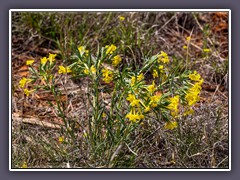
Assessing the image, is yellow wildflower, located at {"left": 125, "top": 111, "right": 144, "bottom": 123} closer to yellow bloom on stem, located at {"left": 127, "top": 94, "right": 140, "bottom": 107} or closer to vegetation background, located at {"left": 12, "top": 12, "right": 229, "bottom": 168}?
yellow bloom on stem, located at {"left": 127, "top": 94, "right": 140, "bottom": 107}

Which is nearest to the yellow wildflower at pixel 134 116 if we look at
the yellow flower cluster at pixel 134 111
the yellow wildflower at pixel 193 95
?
the yellow flower cluster at pixel 134 111

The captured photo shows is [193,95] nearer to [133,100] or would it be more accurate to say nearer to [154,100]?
[154,100]

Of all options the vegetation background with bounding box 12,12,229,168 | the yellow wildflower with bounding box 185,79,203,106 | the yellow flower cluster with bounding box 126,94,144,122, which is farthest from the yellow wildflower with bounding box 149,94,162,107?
the vegetation background with bounding box 12,12,229,168

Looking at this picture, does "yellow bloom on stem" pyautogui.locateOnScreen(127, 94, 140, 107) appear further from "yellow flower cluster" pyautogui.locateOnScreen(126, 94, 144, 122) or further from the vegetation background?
the vegetation background

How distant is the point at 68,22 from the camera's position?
471 cm

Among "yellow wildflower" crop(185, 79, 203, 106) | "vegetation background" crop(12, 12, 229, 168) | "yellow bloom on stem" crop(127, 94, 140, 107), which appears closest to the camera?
"yellow bloom on stem" crop(127, 94, 140, 107)

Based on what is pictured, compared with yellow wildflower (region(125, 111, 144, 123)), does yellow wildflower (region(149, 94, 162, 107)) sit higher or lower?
higher

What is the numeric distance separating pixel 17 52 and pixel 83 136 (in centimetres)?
144

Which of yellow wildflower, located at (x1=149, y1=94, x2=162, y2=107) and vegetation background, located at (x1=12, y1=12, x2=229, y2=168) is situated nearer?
yellow wildflower, located at (x1=149, y1=94, x2=162, y2=107)

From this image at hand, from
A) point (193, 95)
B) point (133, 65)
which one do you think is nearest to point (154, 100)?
point (193, 95)

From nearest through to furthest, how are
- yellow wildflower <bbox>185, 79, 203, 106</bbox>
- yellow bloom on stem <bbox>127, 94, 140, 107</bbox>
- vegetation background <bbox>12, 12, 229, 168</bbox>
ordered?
yellow bloom on stem <bbox>127, 94, 140, 107</bbox>
yellow wildflower <bbox>185, 79, 203, 106</bbox>
vegetation background <bbox>12, 12, 229, 168</bbox>

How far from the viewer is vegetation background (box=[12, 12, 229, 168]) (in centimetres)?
361

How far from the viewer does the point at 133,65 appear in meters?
4.62

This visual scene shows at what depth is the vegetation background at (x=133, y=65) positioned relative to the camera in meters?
3.61
